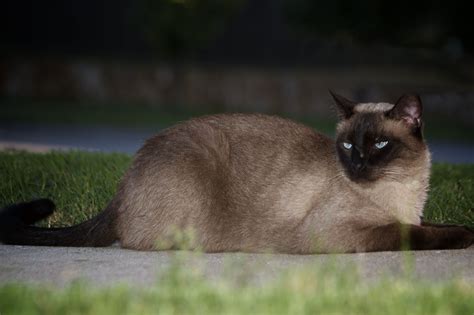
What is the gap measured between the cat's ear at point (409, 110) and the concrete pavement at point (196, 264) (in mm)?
758

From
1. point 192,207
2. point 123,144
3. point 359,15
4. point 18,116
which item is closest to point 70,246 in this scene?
point 192,207


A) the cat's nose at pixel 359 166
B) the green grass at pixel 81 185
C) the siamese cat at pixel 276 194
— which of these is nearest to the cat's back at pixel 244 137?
the siamese cat at pixel 276 194

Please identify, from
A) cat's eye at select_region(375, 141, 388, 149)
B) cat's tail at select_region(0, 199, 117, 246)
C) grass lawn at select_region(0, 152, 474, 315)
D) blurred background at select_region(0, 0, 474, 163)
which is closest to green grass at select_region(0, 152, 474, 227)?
cat's tail at select_region(0, 199, 117, 246)

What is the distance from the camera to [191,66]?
18344 mm

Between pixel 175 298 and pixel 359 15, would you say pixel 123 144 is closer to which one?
pixel 359 15

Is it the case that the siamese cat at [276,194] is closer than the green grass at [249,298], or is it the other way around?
the green grass at [249,298]

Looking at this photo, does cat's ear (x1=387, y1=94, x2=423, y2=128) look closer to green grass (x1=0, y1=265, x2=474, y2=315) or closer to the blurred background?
green grass (x1=0, y1=265, x2=474, y2=315)

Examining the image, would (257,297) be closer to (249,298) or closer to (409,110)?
(249,298)

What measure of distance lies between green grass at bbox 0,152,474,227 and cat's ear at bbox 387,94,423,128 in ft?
4.29

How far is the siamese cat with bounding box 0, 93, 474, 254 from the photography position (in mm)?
4766

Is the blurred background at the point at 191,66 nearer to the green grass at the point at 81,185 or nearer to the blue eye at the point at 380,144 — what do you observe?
the green grass at the point at 81,185

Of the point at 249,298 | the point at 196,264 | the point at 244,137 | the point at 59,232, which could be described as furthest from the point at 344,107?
the point at 249,298

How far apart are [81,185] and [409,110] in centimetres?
286

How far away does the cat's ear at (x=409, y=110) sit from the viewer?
481 cm
